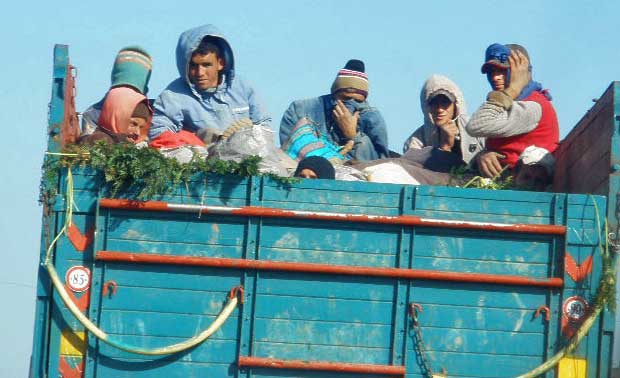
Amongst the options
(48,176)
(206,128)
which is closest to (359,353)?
(48,176)

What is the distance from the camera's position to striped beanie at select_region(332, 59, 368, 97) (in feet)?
33.4

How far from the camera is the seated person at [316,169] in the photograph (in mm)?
7816

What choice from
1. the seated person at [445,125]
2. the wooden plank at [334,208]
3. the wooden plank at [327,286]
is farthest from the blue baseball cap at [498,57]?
the wooden plank at [327,286]

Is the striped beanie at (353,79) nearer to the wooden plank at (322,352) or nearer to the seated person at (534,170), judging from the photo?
the seated person at (534,170)

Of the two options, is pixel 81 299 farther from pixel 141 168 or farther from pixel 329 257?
pixel 329 257

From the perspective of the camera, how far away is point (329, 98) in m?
10.3

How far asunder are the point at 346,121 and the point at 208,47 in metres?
1.16

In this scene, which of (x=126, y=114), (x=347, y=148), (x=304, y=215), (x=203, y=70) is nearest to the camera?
(x=304, y=215)

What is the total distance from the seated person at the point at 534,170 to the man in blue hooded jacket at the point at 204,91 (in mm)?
2065

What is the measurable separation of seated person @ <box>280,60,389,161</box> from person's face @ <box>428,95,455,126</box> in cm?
46

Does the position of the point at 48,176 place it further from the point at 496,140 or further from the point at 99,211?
the point at 496,140

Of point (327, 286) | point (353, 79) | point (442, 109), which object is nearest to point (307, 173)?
point (327, 286)

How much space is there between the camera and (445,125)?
32.3 feet

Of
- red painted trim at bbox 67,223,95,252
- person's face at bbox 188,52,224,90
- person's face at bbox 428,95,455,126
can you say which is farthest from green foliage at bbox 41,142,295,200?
person's face at bbox 428,95,455,126
